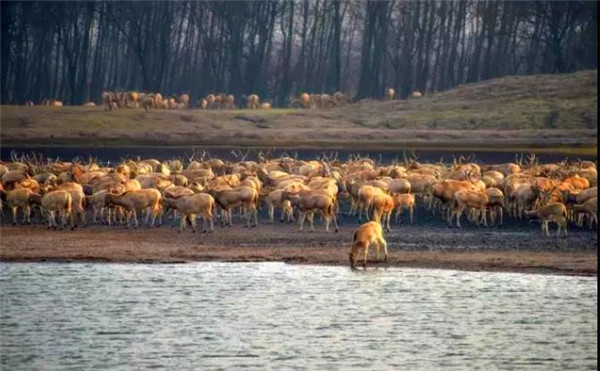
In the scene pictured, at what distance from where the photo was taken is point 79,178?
35.2 m

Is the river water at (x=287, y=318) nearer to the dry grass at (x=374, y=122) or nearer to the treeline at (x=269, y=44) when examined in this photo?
the dry grass at (x=374, y=122)

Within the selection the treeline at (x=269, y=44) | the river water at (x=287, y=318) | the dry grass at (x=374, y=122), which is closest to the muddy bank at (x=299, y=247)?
the river water at (x=287, y=318)

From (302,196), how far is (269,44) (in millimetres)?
59439

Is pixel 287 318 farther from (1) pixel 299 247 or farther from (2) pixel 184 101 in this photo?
(2) pixel 184 101

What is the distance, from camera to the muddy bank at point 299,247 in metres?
25.9

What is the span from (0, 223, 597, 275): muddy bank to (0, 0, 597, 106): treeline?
48701 millimetres

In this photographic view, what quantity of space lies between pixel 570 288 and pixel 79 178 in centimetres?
1500

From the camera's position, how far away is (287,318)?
69.6ft

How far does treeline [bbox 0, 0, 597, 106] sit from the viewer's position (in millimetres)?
82188

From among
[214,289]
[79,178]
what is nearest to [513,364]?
[214,289]

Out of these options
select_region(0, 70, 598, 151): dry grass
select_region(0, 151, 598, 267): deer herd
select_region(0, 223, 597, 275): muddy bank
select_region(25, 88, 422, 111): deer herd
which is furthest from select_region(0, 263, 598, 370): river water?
select_region(25, 88, 422, 111): deer herd

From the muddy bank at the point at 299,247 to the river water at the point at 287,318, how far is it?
66 cm

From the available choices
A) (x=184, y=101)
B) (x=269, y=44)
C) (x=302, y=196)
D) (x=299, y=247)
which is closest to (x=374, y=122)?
(x=184, y=101)

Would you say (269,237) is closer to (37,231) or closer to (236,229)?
(236,229)
